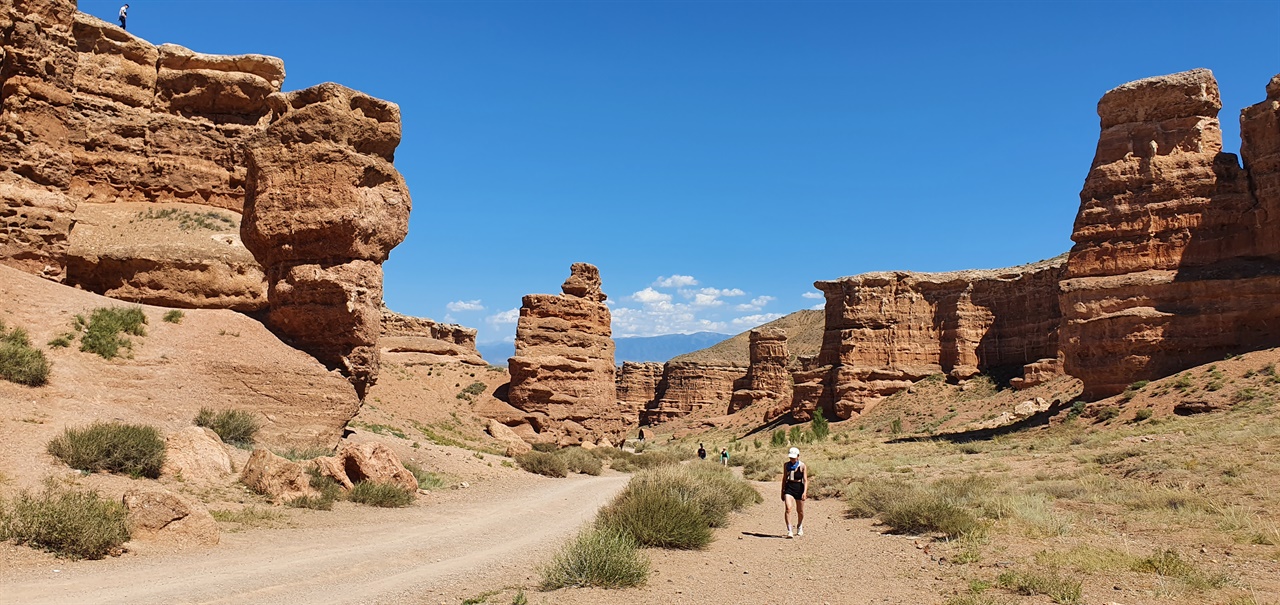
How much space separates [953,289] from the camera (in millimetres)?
50375

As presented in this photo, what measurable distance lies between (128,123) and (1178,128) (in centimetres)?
3814

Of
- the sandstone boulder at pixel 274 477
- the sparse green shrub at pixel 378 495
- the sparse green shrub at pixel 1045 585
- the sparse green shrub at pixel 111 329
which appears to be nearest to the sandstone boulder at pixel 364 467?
the sparse green shrub at pixel 378 495

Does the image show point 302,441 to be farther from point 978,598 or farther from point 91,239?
point 978,598

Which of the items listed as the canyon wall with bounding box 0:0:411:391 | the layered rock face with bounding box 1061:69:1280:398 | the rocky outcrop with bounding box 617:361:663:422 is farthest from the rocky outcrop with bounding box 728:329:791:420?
the canyon wall with bounding box 0:0:411:391

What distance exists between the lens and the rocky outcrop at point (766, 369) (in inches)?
2527

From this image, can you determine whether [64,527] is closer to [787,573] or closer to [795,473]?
[787,573]

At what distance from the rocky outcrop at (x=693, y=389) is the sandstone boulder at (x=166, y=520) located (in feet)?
205

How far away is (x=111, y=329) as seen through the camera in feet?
47.1

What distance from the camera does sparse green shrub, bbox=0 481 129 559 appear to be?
7777mm

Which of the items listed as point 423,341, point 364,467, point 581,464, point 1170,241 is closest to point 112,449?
point 364,467

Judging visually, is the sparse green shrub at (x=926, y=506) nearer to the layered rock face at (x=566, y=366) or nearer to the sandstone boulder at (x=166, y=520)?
the sandstone boulder at (x=166, y=520)

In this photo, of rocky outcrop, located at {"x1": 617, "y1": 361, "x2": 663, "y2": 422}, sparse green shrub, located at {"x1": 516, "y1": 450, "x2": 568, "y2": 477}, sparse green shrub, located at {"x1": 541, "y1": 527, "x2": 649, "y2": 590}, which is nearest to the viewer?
sparse green shrub, located at {"x1": 541, "y1": 527, "x2": 649, "y2": 590}

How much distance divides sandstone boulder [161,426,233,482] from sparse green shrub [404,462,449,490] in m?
4.59

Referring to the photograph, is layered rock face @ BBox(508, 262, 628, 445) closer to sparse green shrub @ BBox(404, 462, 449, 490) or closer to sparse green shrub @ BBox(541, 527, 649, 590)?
sparse green shrub @ BBox(404, 462, 449, 490)
